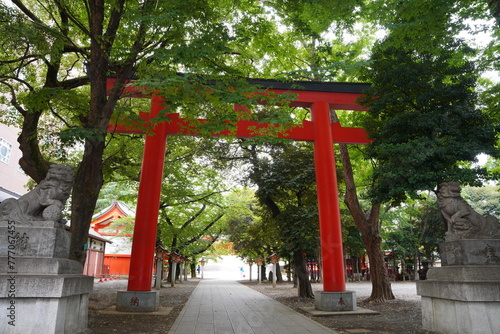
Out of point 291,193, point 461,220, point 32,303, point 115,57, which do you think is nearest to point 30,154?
point 115,57

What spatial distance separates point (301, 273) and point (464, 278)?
8.27 m

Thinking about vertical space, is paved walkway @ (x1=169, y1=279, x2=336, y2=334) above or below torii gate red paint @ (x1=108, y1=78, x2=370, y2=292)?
below

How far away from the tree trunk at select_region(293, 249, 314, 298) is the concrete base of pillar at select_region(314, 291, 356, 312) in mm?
2887

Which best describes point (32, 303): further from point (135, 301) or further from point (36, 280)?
point (135, 301)

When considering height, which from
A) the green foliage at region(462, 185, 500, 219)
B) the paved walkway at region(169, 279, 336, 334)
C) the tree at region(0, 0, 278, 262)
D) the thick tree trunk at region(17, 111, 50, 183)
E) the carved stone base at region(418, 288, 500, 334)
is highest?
the green foliage at region(462, 185, 500, 219)

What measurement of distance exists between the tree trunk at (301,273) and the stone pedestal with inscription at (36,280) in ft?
29.4

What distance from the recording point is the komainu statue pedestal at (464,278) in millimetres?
4684

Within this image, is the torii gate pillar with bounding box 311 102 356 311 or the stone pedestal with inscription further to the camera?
the torii gate pillar with bounding box 311 102 356 311

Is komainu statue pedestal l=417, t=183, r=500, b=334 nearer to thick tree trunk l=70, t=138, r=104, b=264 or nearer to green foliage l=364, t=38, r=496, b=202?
green foliage l=364, t=38, r=496, b=202

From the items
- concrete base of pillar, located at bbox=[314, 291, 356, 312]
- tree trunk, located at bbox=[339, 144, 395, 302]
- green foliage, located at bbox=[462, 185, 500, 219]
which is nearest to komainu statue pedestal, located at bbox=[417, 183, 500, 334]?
concrete base of pillar, located at bbox=[314, 291, 356, 312]

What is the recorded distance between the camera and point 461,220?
533cm

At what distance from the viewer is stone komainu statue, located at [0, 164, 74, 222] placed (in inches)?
182

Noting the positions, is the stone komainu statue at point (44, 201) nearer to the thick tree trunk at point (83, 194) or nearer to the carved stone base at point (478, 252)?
the thick tree trunk at point (83, 194)

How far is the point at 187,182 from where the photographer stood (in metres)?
15.8
